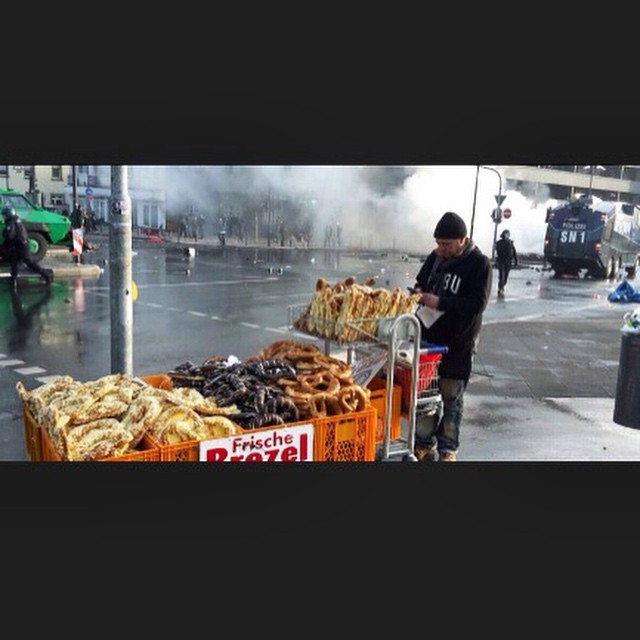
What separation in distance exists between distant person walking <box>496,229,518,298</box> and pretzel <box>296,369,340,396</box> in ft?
18.9

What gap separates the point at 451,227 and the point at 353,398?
1.25 meters

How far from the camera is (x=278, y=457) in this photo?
3479mm

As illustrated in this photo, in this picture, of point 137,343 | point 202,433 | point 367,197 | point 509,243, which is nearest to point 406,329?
point 202,433

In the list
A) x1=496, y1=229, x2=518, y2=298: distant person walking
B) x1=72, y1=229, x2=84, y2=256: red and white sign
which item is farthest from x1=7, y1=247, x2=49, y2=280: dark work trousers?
x1=496, y1=229, x2=518, y2=298: distant person walking

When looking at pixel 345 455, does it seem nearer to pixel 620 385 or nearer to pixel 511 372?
pixel 620 385

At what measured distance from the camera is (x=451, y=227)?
4.05 m

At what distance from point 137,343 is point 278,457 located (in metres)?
4.64

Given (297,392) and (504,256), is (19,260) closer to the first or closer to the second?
(504,256)

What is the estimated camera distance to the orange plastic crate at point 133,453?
10.2 ft

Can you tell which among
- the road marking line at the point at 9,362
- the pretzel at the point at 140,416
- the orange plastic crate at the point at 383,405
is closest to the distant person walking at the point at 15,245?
the road marking line at the point at 9,362

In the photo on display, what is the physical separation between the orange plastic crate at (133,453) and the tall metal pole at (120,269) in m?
1.81

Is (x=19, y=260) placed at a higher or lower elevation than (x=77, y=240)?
lower

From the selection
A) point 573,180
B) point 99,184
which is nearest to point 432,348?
point 99,184

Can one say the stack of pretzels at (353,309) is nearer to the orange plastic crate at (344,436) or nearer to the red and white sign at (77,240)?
the orange plastic crate at (344,436)
